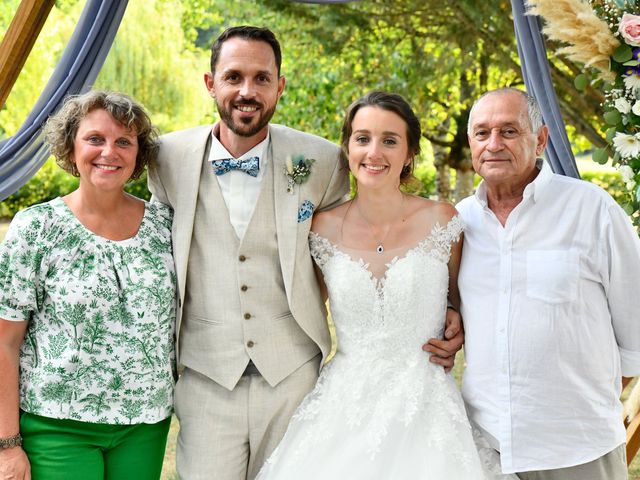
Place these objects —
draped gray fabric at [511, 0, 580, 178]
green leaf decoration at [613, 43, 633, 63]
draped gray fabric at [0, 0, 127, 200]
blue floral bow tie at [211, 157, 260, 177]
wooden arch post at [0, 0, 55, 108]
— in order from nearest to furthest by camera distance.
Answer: green leaf decoration at [613, 43, 633, 63] < blue floral bow tie at [211, 157, 260, 177] < draped gray fabric at [511, 0, 580, 178] < wooden arch post at [0, 0, 55, 108] < draped gray fabric at [0, 0, 127, 200]

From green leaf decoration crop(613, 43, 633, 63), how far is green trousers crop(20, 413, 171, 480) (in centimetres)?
211

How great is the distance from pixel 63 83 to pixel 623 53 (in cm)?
247

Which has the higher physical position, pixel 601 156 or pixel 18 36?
pixel 18 36

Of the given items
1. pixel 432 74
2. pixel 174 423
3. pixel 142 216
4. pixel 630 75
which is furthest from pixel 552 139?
pixel 432 74

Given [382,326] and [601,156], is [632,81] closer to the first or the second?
[601,156]

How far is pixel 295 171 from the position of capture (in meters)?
A: 2.78

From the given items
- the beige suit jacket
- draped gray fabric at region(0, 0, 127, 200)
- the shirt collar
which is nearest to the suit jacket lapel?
the beige suit jacket

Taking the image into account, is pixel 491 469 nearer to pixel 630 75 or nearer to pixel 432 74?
pixel 630 75

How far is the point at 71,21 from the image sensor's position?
1347 centimetres

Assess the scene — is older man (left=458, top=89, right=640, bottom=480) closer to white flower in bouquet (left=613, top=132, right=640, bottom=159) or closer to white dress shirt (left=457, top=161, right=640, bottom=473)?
white dress shirt (left=457, top=161, right=640, bottom=473)

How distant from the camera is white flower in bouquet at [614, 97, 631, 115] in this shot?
2.66 metres

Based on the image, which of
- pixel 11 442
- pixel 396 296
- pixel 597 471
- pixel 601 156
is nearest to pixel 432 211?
pixel 396 296

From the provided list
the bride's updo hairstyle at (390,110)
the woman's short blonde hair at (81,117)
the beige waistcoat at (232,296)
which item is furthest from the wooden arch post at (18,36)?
the bride's updo hairstyle at (390,110)

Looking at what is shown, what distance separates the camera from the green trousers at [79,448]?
2.42 metres
